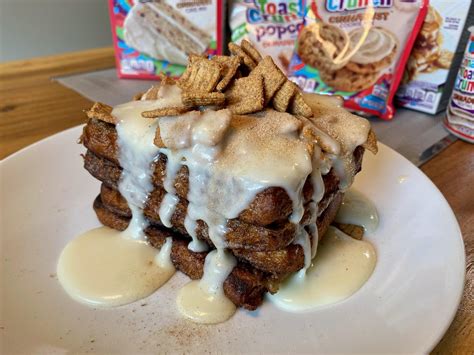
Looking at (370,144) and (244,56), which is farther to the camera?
(244,56)

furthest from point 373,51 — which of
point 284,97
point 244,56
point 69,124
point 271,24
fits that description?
point 69,124

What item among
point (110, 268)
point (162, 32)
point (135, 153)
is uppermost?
point (135, 153)

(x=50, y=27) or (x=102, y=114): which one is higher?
(x=102, y=114)

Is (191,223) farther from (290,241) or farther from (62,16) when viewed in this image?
(62,16)

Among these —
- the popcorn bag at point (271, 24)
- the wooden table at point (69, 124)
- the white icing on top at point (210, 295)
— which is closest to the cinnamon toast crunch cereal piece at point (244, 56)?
the white icing on top at point (210, 295)

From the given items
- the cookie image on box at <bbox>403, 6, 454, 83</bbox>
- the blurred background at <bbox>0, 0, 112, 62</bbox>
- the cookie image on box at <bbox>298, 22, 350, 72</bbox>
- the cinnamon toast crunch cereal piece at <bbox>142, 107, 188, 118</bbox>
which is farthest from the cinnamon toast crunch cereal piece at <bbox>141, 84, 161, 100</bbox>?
the blurred background at <bbox>0, 0, 112, 62</bbox>

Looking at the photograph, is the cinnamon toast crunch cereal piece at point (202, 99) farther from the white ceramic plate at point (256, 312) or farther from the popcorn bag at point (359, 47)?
the popcorn bag at point (359, 47)

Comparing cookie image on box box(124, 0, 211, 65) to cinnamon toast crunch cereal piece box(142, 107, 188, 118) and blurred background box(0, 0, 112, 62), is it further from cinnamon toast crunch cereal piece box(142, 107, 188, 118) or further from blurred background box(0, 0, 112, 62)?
blurred background box(0, 0, 112, 62)

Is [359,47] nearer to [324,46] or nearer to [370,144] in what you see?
[324,46]
